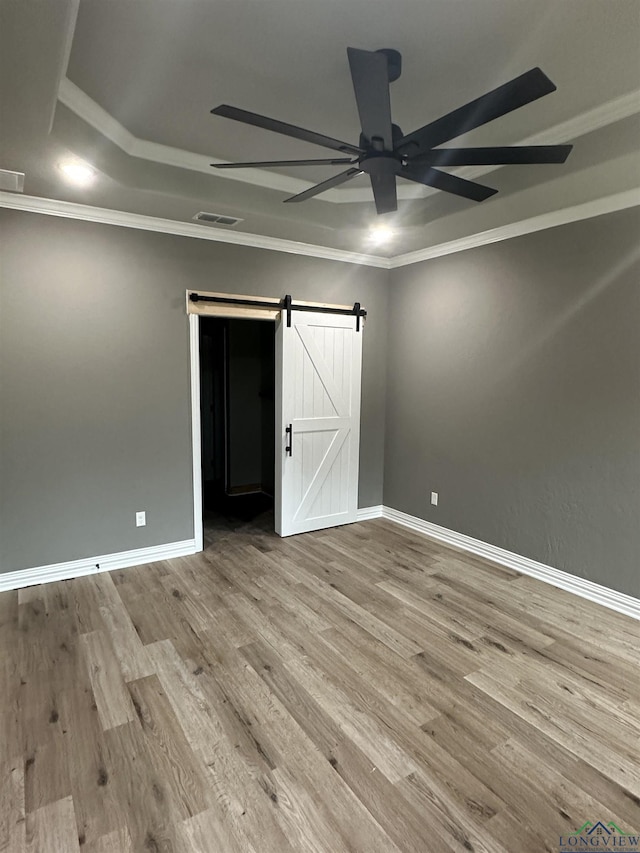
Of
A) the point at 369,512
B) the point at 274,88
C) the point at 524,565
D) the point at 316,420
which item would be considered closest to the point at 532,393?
the point at 524,565

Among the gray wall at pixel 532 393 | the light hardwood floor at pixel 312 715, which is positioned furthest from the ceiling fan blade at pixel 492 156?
the light hardwood floor at pixel 312 715

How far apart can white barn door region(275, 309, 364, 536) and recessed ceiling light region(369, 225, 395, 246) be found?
80 cm

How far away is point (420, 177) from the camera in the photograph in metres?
2.23

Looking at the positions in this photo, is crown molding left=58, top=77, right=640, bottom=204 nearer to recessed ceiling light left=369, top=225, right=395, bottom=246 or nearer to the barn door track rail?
recessed ceiling light left=369, top=225, right=395, bottom=246

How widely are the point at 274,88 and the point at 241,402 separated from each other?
4177 mm

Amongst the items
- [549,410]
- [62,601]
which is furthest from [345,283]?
[62,601]

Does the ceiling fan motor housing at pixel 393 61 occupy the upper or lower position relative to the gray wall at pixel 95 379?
upper

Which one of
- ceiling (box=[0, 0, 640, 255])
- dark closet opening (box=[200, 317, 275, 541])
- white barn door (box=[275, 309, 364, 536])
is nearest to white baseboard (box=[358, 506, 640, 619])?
white barn door (box=[275, 309, 364, 536])

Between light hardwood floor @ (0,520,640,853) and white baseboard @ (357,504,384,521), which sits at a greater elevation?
white baseboard @ (357,504,384,521)

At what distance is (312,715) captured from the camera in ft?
7.19

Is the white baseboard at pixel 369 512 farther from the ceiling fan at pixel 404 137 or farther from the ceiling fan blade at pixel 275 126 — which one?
the ceiling fan blade at pixel 275 126

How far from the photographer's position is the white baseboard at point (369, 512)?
5074mm

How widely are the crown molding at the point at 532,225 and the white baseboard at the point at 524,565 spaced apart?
260 centimetres

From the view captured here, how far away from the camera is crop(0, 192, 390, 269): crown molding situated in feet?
10.6
